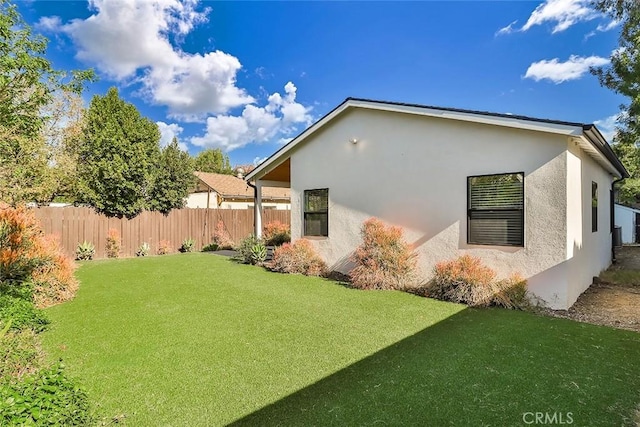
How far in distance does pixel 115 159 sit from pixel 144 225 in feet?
11.0

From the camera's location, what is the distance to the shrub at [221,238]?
18297 millimetres

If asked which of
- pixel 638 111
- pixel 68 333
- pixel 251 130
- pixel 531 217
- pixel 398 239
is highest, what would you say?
pixel 251 130

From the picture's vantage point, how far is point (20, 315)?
5.20m

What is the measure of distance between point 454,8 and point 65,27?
1216 centimetres

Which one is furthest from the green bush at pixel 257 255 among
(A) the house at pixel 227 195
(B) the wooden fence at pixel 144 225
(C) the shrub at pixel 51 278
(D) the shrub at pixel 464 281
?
(A) the house at pixel 227 195

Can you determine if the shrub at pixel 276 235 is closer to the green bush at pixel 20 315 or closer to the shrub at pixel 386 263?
the shrub at pixel 386 263

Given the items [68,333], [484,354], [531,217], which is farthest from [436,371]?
[68,333]

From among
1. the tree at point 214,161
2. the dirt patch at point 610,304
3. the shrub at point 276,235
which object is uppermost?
the tree at point 214,161

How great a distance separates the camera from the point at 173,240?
56.1ft

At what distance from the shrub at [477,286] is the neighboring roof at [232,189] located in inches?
801

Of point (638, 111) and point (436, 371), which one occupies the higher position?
point (638, 111)

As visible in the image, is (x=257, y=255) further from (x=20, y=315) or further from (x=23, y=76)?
(x=23, y=76)

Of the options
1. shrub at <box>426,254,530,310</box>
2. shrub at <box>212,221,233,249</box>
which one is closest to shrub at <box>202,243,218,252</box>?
shrub at <box>212,221,233,249</box>

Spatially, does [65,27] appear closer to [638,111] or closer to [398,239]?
[398,239]
